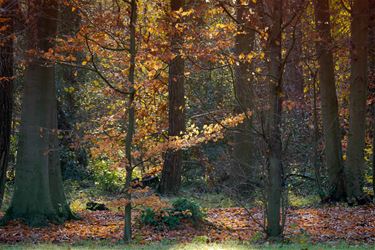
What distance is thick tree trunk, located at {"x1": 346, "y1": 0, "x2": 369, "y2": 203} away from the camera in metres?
19.1

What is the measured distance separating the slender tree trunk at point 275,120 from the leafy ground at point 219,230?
53 cm

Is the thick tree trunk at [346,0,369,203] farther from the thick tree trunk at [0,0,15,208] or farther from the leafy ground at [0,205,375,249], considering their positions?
the thick tree trunk at [0,0,15,208]

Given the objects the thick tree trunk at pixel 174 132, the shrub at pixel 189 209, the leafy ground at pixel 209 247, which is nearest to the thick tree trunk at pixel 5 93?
the leafy ground at pixel 209 247

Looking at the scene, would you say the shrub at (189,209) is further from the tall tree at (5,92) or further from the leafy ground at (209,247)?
the tall tree at (5,92)

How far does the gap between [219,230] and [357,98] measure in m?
6.53

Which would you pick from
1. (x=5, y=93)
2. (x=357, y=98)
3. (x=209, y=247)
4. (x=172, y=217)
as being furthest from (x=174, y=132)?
(x=209, y=247)

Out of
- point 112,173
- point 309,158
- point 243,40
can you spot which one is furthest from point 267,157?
point 112,173

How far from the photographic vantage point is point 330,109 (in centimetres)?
2014

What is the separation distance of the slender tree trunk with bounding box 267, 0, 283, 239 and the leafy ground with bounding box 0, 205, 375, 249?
53cm

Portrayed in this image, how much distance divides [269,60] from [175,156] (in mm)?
10868

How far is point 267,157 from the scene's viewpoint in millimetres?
13297

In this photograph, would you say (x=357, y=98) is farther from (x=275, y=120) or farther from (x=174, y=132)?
(x=275, y=120)

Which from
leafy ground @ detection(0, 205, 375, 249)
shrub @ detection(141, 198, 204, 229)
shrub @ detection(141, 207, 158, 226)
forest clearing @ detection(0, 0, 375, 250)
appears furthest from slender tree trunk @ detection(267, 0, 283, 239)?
shrub @ detection(141, 207, 158, 226)

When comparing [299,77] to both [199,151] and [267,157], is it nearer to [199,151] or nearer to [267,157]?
[199,151]
